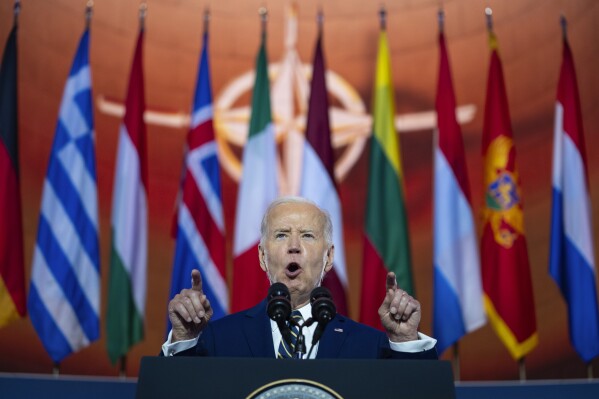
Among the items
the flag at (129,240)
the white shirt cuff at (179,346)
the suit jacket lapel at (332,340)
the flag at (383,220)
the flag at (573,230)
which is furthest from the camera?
the flag at (129,240)

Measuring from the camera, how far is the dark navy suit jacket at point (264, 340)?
2.13 metres

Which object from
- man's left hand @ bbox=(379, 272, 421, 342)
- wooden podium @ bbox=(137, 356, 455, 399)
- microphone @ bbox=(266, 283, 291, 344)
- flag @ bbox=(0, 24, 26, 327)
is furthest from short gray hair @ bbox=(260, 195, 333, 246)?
flag @ bbox=(0, 24, 26, 327)

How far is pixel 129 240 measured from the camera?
614 cm

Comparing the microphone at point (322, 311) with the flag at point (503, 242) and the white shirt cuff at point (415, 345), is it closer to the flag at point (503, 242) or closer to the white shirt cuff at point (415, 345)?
the white shirt cuff at point (415, 345)

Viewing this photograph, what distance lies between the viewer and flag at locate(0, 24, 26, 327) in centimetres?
582

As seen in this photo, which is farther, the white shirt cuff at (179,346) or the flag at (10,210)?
the flag at (10,210)

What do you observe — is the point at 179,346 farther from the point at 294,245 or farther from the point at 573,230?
the point at 573,230

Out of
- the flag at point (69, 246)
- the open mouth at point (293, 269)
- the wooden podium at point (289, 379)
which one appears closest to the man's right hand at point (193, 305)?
the wooden podium at point (289, 379)

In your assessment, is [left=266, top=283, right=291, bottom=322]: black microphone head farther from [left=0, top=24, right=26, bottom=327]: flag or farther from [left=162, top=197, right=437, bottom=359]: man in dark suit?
[left=0, top=24, right=26, bottom=327]: flag

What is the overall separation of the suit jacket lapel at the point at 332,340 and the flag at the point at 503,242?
12.7 ft

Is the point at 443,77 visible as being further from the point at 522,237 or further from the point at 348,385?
the point at 348,385

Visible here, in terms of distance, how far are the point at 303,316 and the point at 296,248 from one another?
0.22m

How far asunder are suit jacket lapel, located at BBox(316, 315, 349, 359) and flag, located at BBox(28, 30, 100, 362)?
4186 millimetres

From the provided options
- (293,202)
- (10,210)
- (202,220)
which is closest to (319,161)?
(202,220)
